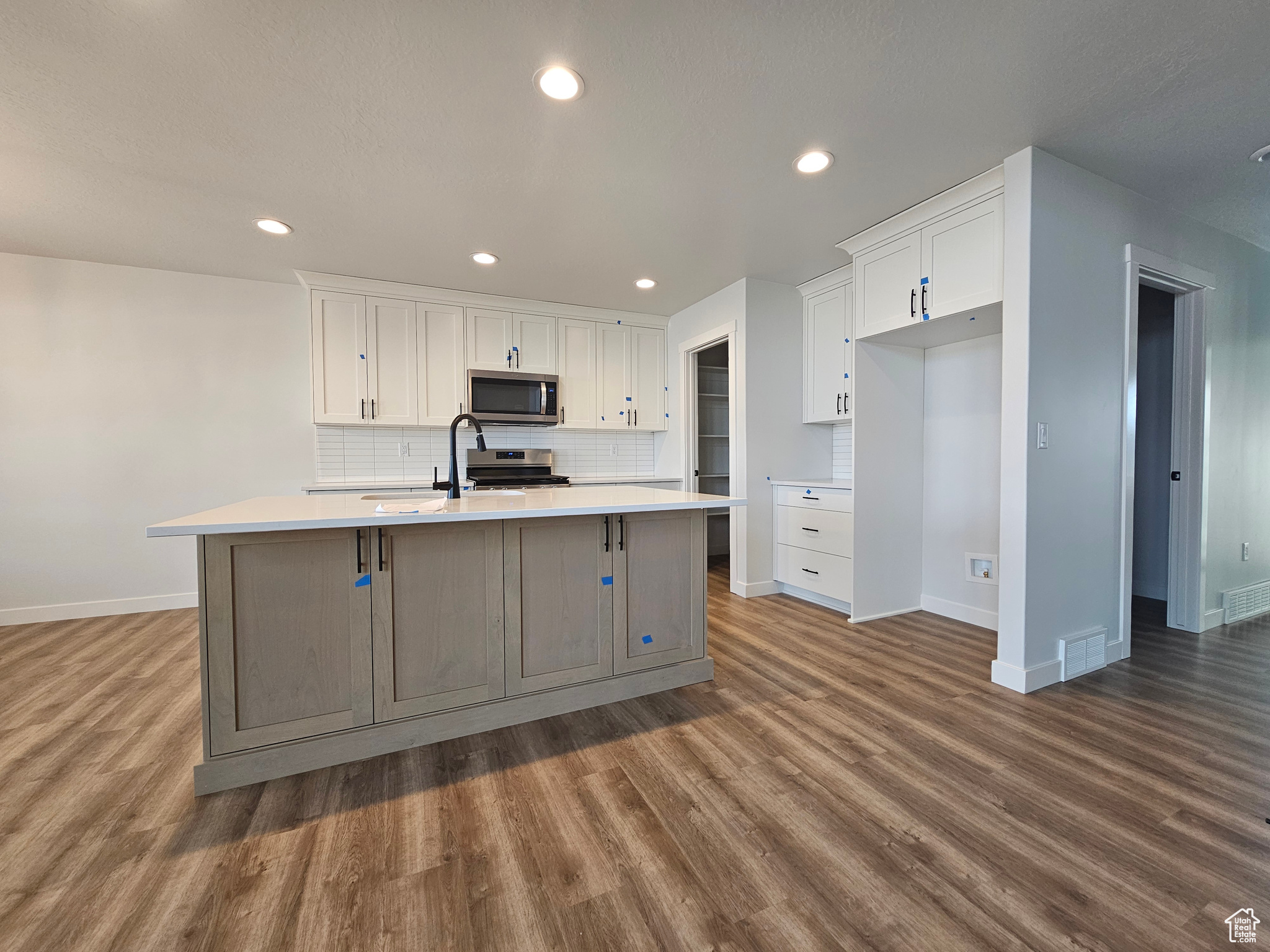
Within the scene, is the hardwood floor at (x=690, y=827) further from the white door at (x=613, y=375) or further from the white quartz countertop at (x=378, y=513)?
the white door at (x=613, y=375)

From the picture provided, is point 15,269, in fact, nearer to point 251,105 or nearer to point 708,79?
point 251,105

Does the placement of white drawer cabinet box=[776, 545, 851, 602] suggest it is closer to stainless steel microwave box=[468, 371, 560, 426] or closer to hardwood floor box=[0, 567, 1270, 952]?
hardwood floor box=[0, 567, 1270, 952]

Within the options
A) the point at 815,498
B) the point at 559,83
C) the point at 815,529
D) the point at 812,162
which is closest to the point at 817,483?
the point at 815,498

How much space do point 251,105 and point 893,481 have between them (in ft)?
13.1

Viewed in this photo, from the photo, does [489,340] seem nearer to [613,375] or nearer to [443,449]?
[443,449]

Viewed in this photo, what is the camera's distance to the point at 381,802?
1611mm

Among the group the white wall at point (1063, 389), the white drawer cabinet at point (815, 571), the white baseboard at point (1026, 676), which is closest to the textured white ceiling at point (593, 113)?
the white wall at point (1063, 389)

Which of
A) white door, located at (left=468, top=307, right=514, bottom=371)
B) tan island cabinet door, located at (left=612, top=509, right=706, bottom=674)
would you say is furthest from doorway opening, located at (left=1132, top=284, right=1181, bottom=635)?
white door, located at (left=468, top=307, right=514, bottom=371)

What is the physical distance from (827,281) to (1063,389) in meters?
1.92

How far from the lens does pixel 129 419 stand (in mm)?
3746

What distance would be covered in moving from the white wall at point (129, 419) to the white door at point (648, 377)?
9.48 feet

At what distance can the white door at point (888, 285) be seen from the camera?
2.94m

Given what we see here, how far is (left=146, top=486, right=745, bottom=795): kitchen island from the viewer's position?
1656 mm

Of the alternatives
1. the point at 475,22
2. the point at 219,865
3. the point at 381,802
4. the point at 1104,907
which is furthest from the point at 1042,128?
the point at 219,865
